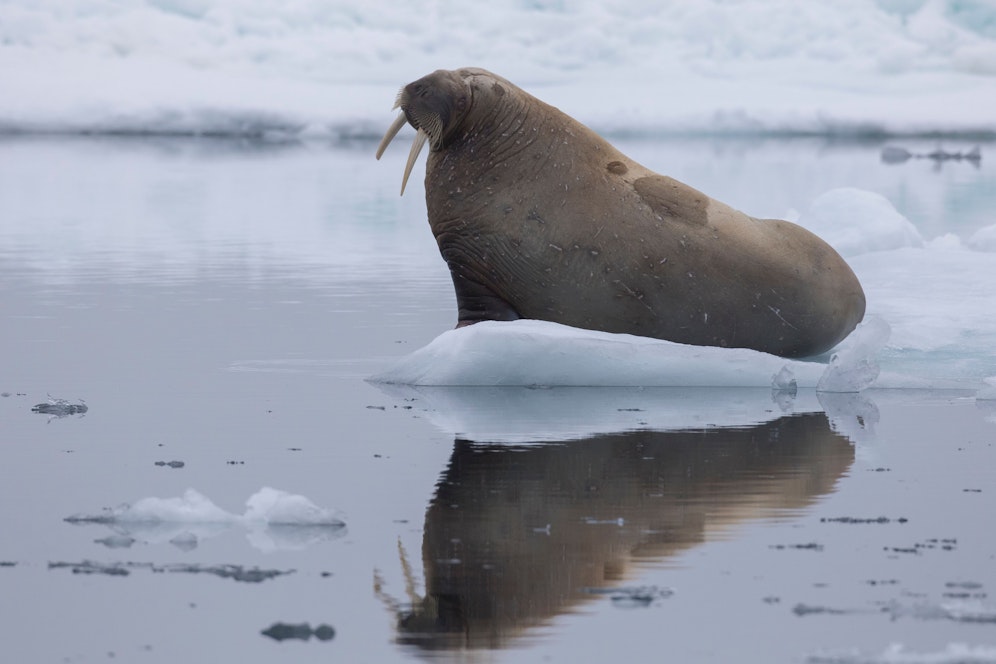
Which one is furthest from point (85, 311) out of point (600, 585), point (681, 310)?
point (600, 585)

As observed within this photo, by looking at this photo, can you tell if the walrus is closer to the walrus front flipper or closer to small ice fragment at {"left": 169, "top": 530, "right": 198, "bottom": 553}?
the walrus front flipper

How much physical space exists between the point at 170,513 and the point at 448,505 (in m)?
0.89

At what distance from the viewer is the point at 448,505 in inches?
226

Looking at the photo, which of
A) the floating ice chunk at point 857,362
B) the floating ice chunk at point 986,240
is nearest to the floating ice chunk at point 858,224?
the floating ice chunk at point 986,240

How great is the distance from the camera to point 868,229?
15258 millimetres

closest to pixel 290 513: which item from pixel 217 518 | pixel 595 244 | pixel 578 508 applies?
pixel 217 518

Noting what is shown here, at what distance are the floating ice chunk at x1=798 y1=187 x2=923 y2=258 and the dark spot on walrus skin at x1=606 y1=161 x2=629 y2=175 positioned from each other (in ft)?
18.8

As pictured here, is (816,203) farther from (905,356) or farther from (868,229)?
(905,356)

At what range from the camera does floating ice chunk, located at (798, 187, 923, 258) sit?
1512 cm

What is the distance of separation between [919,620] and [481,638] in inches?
43.4

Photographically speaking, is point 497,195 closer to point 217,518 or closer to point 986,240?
point 217,518

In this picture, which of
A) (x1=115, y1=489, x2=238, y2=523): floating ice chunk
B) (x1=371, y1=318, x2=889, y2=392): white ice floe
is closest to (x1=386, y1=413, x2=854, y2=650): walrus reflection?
(x1=115, y1=489, x2=238, y2=523): floating ice chunk

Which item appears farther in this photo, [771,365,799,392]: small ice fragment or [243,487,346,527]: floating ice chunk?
[771,365,799,392]: small ice fragment

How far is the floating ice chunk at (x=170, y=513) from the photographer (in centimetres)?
545
